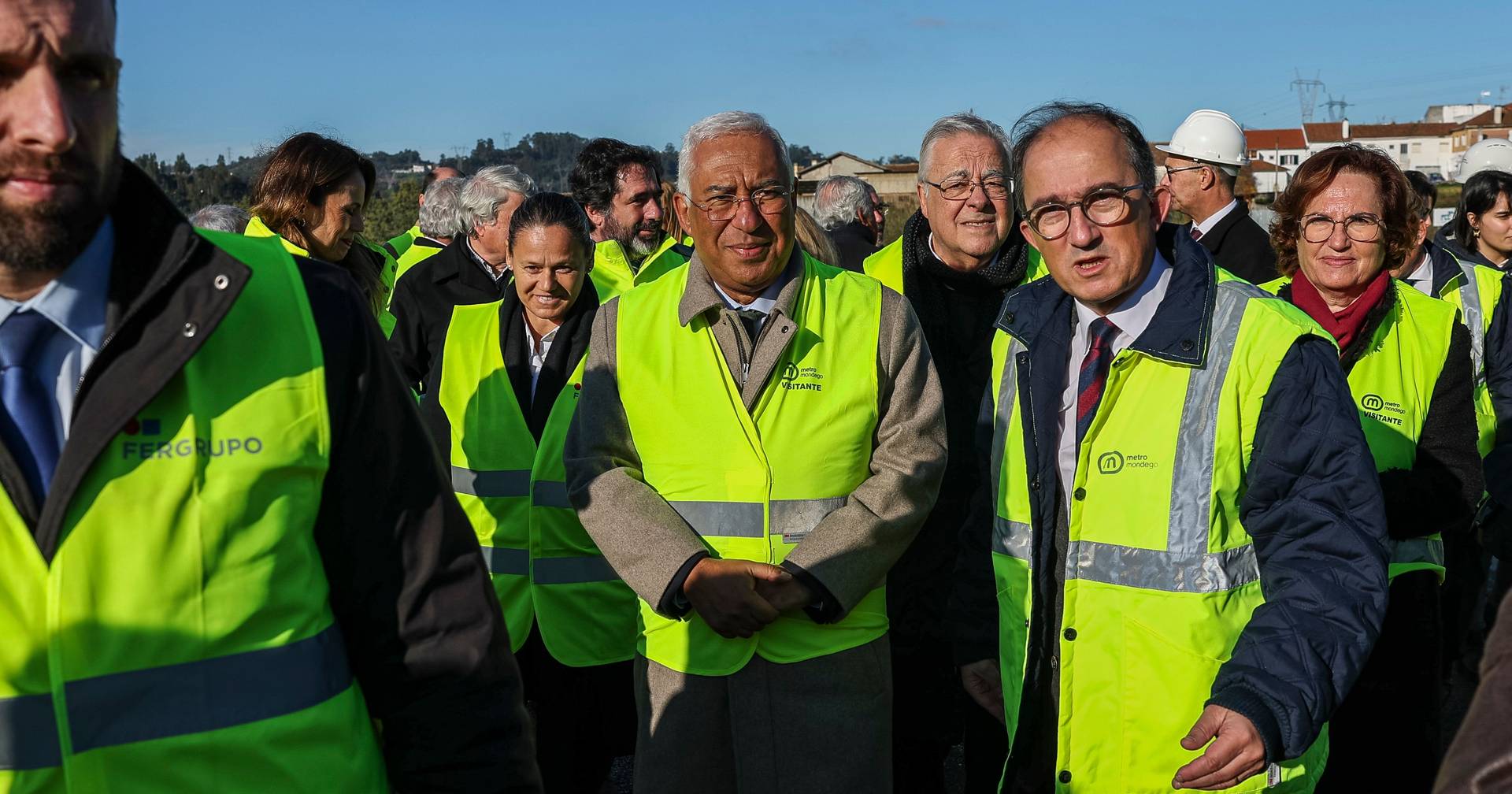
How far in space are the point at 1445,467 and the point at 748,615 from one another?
86.3 inches

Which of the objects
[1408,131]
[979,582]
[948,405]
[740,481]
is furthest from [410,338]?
[1408,131]

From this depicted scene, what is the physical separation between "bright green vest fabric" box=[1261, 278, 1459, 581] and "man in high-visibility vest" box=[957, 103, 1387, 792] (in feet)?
4.30

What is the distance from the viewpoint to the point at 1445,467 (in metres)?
3.82

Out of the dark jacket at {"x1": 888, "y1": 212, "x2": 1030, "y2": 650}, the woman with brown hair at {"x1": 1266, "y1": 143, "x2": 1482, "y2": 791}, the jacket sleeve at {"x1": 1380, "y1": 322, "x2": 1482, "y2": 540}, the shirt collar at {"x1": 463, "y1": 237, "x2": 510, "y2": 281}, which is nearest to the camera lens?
the jacket sleeve at {"x1": 1380, "y1": 322, "x2": 1482, "y2": 540}

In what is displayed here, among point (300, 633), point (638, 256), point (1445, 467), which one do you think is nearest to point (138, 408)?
point (300, 633)

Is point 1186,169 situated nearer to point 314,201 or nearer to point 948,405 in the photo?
point 948,405

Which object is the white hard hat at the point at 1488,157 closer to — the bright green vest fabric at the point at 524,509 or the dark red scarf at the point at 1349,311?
the dark red scarf at the point at 1349,311

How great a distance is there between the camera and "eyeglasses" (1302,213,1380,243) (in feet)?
13.2

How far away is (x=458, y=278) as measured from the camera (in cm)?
548

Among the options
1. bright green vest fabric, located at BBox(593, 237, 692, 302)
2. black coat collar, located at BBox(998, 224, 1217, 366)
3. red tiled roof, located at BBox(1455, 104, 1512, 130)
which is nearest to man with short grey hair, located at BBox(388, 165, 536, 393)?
bright green vest fabric, located at BBox(593, 237, 692, 302)

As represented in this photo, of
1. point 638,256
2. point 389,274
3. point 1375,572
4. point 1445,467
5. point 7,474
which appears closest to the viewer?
point 7,474

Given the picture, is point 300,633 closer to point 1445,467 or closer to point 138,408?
point 138,408

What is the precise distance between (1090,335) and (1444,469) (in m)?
1.54

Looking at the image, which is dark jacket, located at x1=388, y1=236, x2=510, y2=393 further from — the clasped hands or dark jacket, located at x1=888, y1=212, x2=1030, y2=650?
the clasped hands
